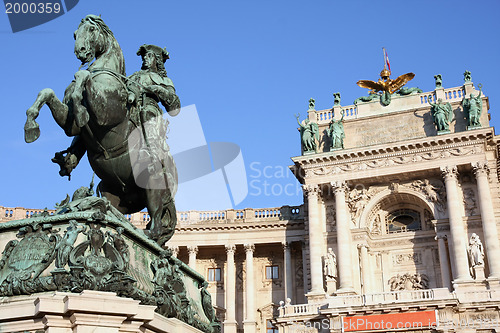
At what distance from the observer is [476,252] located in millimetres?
35906

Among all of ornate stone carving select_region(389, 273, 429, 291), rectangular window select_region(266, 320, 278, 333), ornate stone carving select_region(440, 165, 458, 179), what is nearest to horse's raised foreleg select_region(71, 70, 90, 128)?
ornate stone carving select_region(440, 165, 458, 179)

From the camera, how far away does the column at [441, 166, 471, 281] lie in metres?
35.9

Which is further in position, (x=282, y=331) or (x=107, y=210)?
(x=282, y=331)

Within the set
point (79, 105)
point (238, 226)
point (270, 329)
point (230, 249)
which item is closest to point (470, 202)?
point (238, 226)

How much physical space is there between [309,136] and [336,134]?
6.08 ft

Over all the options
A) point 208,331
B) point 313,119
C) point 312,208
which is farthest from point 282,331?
point 208,331

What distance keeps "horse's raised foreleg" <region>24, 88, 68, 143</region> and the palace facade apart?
95.8 feet

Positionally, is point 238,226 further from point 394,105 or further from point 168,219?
point 168,219

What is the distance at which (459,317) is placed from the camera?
32.6 m

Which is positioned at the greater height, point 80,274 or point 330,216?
point 330,216

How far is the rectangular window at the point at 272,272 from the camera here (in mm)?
45906

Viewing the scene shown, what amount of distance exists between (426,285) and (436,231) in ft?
11.3

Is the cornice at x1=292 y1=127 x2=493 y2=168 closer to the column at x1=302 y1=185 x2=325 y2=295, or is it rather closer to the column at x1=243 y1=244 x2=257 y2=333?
the column at x1=302 y1=185 x2=325 y2=295

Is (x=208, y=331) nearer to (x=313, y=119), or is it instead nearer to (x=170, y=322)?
(x=170, y=322)
